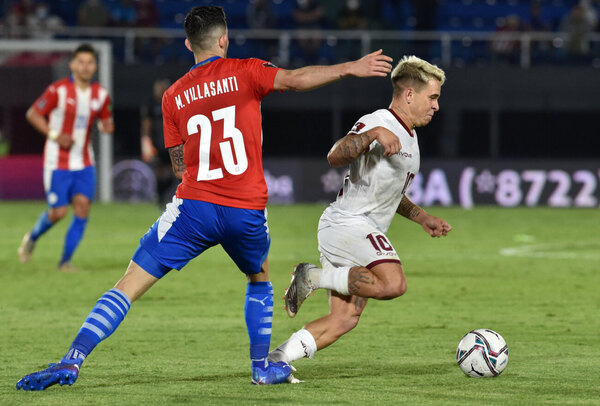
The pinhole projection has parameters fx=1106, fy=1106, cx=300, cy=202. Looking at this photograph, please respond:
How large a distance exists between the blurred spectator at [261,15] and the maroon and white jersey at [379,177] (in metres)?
18.0

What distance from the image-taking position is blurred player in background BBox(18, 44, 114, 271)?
445 inches

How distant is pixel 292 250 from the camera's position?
13750 millimetres

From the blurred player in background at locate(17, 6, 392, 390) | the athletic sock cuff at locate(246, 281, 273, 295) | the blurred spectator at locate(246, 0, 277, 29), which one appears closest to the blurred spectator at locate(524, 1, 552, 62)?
the blurred spectator at locate(246, 0, 277, 29)

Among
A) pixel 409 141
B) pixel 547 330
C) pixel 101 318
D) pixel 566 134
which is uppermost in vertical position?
pixel 409 141

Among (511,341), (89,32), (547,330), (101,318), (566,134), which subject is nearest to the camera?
(101,318)

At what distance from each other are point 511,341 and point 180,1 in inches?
782

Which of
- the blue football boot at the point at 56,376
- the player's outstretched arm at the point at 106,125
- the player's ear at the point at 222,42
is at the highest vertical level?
the player's ear at the point at 222,42

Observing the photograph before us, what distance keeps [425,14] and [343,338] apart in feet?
59.3

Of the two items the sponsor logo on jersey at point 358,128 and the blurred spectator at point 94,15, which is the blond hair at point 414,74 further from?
the blurred spectator at point 94,15

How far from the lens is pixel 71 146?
1141 centimetres

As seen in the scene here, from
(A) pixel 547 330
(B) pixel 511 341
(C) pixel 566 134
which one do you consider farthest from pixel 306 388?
(C) pixel 566 134

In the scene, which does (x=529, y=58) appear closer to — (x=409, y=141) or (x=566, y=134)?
(x=566, y=134)

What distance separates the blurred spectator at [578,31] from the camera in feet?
75.3

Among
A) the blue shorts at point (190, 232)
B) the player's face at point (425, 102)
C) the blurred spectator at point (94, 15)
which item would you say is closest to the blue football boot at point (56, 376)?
the blue shorts at point (190, 232)
